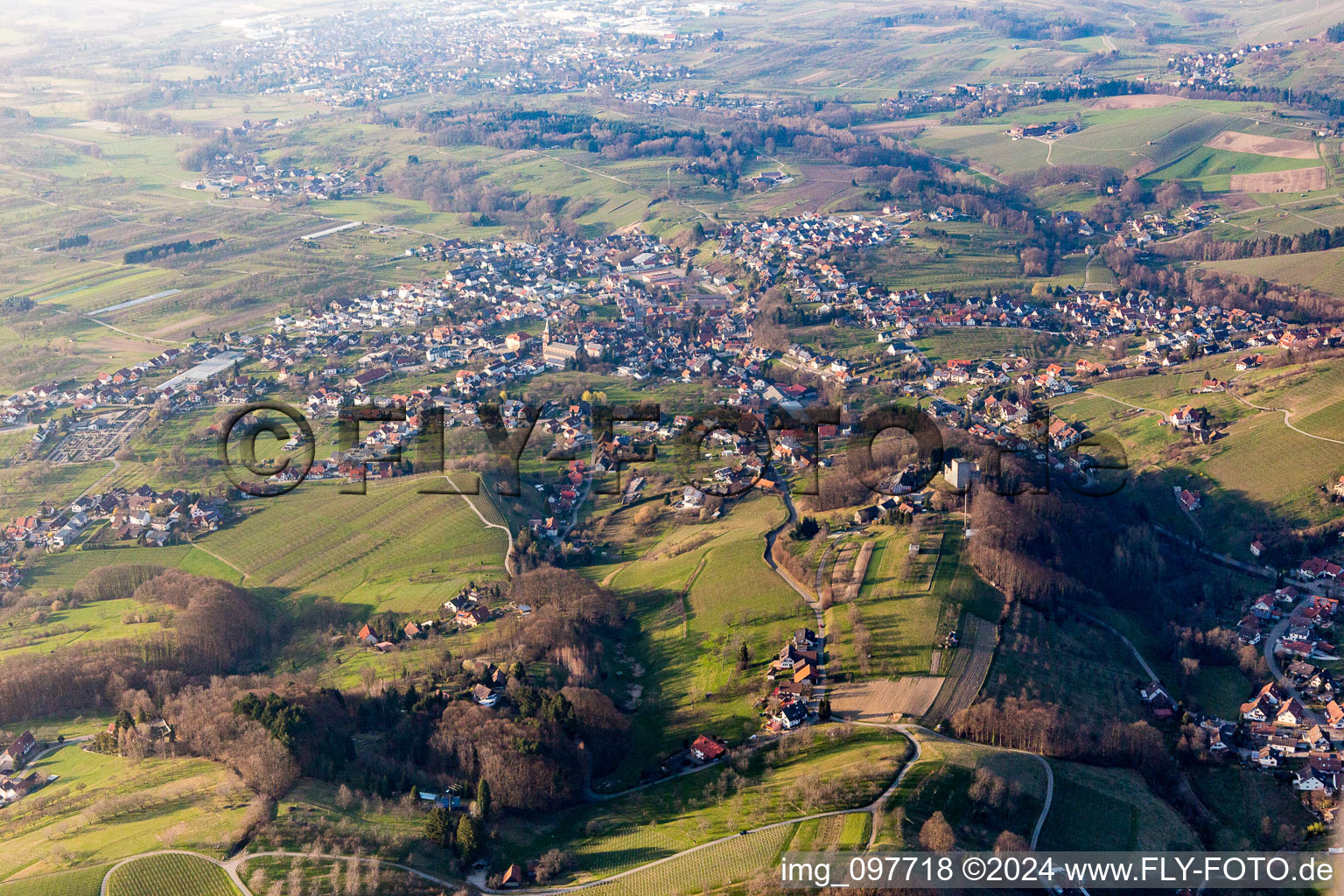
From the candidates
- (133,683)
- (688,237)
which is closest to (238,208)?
(688,237)

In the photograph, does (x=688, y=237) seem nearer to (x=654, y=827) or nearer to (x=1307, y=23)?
(x=654, y=827)

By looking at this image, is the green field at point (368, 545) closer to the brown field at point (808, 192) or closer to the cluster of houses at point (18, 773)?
the cluster of houses at point (18, 773)

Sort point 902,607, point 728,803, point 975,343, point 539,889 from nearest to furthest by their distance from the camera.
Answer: point 539,889 → point 728,803 → point 902,607 → point 975,343

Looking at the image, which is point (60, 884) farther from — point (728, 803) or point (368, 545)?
point (368, 545)

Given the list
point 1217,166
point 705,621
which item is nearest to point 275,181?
point 705,621

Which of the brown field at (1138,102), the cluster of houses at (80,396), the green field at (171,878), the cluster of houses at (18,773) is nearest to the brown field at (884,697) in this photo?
the green field at (171,878)

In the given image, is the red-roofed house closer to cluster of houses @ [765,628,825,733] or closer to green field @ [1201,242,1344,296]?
cluster of houses @ [765,628,825,733]

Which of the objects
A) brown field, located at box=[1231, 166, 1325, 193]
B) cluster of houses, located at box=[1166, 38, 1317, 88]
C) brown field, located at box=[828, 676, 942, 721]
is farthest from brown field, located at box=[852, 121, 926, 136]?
brown field, located at box=[828, 676, 942, 721]
